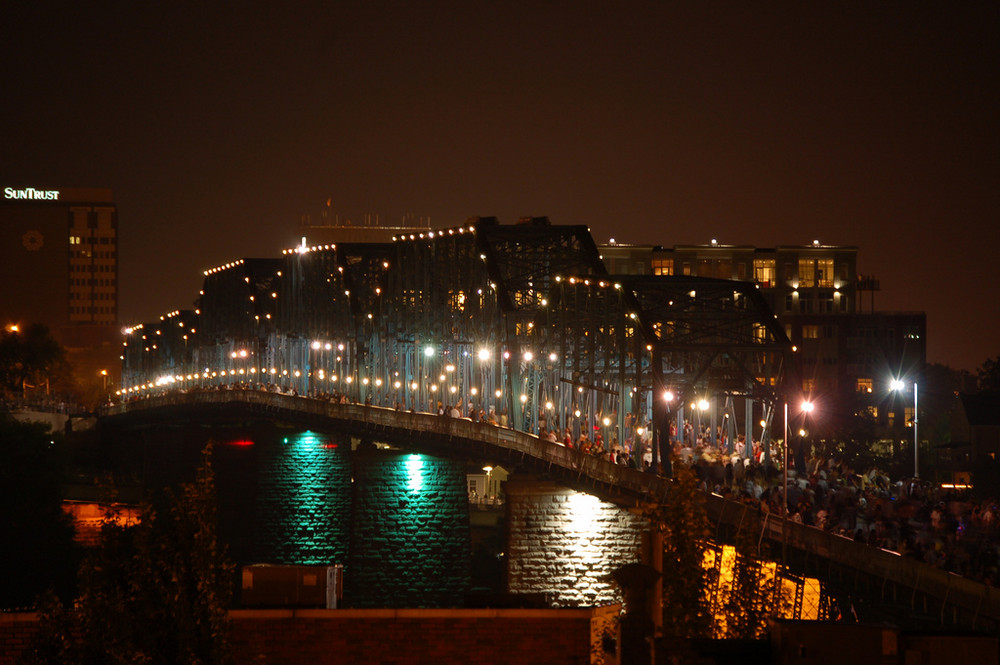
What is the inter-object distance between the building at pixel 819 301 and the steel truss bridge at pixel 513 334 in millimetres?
14763

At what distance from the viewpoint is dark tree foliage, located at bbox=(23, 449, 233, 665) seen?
963 inches

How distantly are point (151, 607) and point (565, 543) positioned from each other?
3293cm

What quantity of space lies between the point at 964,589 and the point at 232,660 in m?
13.4

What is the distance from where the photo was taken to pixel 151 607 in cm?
2497

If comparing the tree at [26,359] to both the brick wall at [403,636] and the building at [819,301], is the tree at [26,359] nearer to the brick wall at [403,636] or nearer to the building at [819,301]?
the building at [819,301]

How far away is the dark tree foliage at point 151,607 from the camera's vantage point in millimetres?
24469

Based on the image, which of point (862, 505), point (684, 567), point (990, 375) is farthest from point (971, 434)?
point (684, 567)

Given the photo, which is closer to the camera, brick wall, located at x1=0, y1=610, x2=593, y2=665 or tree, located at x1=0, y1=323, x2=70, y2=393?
brick wall, located at x1=0, y1=610, x2=593, y2=665

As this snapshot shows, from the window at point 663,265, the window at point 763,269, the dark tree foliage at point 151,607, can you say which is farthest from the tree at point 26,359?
the dark tree foliage at point 151,607

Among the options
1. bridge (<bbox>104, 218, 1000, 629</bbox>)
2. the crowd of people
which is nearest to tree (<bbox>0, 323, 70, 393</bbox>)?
bridge (<bbox>104, 218, 1000, 629</bbox>)

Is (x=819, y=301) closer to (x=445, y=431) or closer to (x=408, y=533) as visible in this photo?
(x=408, y=533)

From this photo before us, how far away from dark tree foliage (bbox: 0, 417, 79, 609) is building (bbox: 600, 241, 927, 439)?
63.4 meters

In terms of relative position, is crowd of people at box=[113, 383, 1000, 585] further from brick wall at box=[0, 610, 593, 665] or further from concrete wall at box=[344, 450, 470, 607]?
concrete wall at box=[344, 450, 470, 607]

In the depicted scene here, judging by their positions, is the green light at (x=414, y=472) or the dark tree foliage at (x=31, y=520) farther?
the green light at (x=414, y=472)
